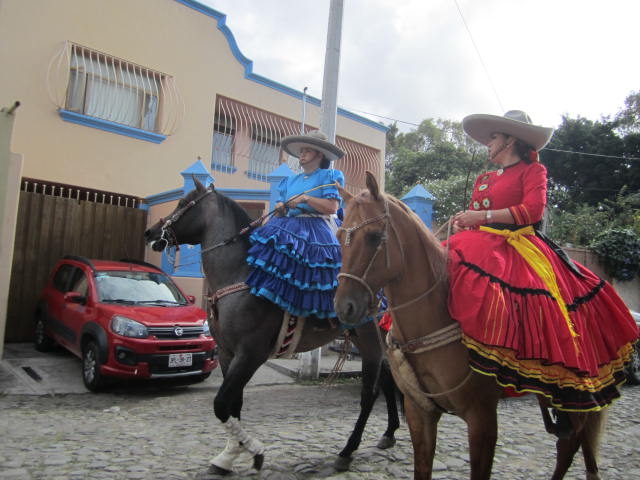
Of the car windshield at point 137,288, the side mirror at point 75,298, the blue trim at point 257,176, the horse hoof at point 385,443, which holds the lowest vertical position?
the horse hoof at point 385,443

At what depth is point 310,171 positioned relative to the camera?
4125 mm

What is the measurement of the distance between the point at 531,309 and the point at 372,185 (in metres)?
1.07

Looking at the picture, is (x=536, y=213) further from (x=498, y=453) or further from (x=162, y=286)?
(x=162, y=286)

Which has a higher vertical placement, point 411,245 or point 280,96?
point 280,96

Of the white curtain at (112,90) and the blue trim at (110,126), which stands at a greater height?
the white curtain at (112,90)

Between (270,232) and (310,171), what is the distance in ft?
2.40

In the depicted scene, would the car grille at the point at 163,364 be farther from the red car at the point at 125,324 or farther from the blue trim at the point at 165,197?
the blue trim at the point at 165,197

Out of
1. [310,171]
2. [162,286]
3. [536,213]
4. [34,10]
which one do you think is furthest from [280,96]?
[536,213]

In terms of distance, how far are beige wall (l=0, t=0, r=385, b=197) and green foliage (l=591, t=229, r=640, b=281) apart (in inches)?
404

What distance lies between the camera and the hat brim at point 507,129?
9.22 feet

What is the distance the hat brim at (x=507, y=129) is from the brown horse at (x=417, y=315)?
924 mm

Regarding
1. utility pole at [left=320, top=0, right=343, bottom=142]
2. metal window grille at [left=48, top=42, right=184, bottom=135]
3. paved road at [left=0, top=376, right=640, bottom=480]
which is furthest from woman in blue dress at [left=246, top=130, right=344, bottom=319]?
metal window grille at [left=48, top=42, right=184, bottom=135]

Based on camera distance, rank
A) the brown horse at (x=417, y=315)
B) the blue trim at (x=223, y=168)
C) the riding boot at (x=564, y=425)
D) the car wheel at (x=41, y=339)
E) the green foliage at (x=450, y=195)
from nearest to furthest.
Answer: the brown horse at (x=417, y=315)
the riding boot at (x=564, y=425)
the car wheel at (x=41, y=339)
the blue trim at (x=223, y=168)
the green foliage at (x=450, y=195)

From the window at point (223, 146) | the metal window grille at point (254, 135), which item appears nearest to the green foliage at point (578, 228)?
the metal window grille at point (254, 135)
